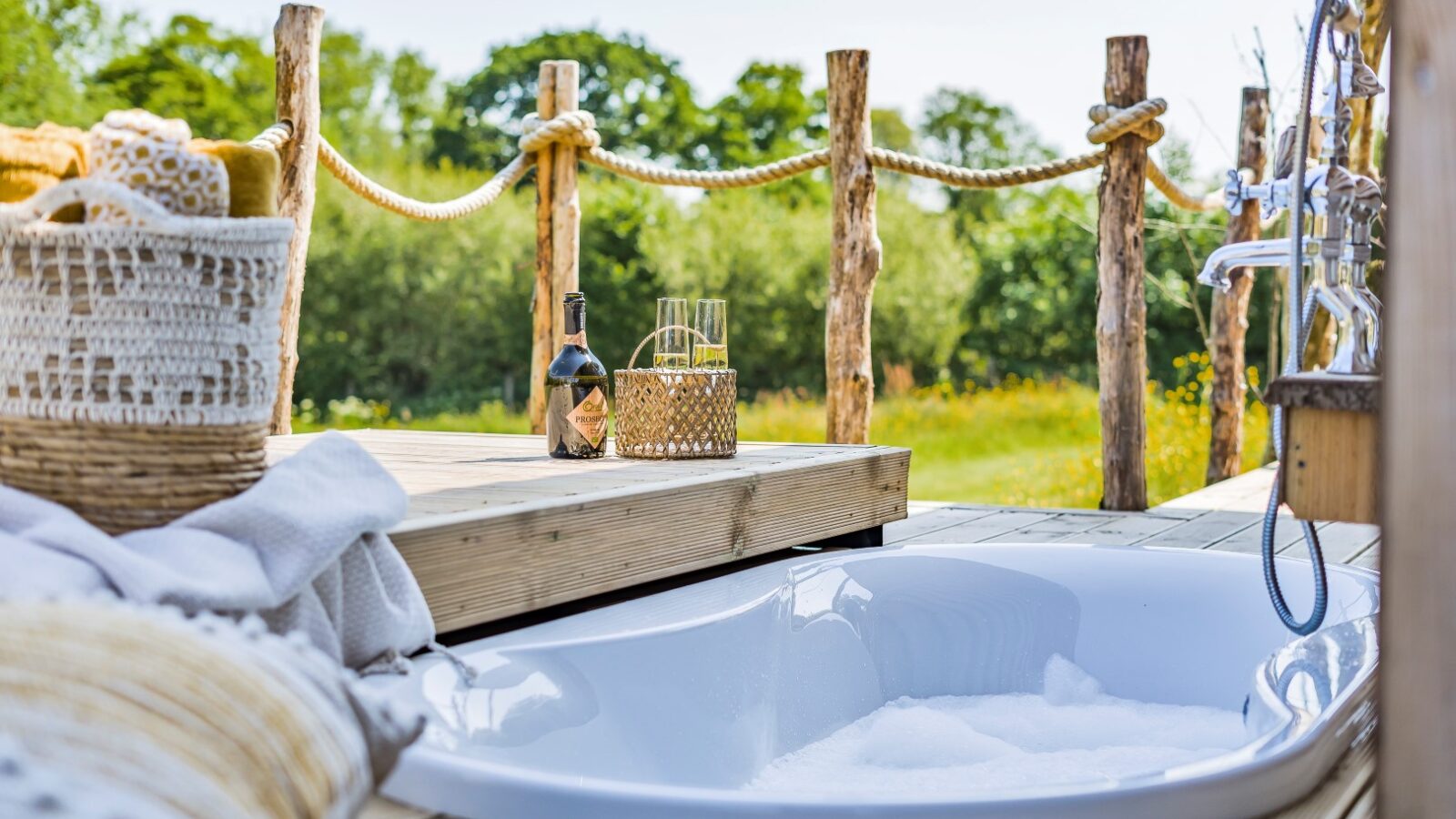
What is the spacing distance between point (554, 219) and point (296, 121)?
0.86 metres

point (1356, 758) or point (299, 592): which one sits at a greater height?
point (299, 592)

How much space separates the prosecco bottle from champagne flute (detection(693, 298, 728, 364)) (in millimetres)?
186

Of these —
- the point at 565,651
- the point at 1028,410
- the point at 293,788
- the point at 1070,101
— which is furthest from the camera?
the point at 1070,101

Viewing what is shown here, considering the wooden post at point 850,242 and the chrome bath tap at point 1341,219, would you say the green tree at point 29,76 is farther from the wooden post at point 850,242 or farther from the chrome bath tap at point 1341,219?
the chrome bath tap at point 1341,219

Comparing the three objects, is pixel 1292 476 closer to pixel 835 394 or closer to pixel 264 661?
pixel 264 661

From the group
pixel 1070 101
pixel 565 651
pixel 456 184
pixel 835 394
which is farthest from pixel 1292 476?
pixel 1070 101

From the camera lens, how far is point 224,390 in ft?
4.94

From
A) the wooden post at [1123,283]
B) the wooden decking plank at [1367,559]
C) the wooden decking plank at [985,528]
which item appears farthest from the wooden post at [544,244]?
the wooden decking plank at [1367,559]

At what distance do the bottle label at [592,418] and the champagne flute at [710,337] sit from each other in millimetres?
193

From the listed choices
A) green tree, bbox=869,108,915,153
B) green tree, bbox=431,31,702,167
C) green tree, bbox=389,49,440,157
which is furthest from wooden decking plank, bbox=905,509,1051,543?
green tree, bbox=869,108,915,153

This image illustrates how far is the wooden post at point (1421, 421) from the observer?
107 cm

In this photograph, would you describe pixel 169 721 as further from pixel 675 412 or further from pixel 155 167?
pixel 675 412

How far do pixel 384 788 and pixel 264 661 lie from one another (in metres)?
0.33

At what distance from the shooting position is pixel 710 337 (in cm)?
264
